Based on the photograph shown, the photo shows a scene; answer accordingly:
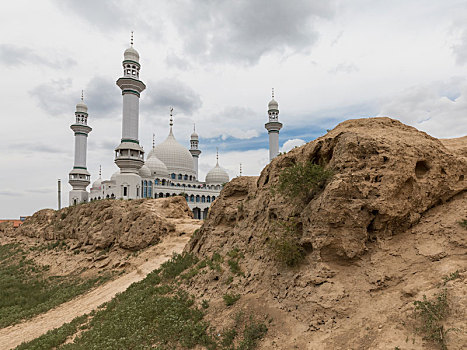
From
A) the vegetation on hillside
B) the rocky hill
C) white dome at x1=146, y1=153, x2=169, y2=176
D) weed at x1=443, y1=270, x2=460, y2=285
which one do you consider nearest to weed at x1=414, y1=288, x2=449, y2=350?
the rocky hill

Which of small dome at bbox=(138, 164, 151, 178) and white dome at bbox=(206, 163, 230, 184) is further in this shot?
white dome at bbox=(206, 163, 230, 184)

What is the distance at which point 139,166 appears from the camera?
137ft

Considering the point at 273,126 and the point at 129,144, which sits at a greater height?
the point at 273,126

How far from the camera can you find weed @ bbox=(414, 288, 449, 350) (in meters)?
4.06

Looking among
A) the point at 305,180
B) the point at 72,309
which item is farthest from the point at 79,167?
the point at 305,180

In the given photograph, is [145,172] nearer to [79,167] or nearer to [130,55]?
[79,167]

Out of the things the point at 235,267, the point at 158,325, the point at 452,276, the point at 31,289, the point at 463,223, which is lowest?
the point at 31,289

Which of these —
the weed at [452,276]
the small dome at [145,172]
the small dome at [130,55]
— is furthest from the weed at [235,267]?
the small dome at [130,55]

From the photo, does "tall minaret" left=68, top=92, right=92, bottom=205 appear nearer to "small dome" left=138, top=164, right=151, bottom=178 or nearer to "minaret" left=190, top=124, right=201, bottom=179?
"small dome" left=138, top=164, right=151, bottom=178

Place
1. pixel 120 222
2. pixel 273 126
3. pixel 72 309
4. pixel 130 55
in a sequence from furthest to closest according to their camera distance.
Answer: pixel 273 126, pixel 130 55, pixel 120 222, pixel 72 309

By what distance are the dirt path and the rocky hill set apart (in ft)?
20.8

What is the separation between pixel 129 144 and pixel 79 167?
18.9 metres

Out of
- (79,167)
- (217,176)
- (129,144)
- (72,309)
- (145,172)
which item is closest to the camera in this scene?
(72,309)

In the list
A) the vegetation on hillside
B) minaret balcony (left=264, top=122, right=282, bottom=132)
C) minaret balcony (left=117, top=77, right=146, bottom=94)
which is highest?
minaret balcony (left=117, top=77, right=146, bottom=94)
